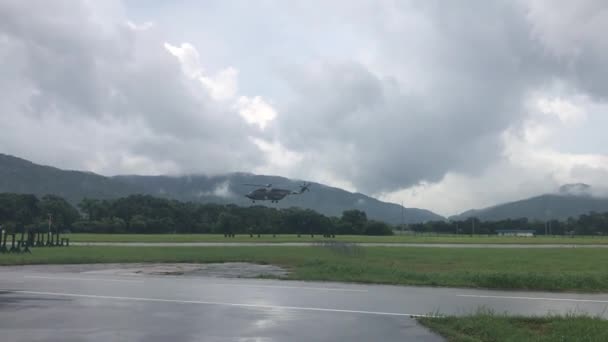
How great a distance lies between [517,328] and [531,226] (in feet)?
601

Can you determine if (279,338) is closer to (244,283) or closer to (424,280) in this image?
(244,283)

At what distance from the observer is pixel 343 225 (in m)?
107

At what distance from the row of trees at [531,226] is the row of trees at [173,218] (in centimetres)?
5006

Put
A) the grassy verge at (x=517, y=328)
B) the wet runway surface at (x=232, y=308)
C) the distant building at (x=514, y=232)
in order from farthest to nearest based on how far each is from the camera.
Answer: the distant building at (x=514, y=232) < the wet runway surface at (x=232, y=308) < the grassy verge at (x=517, y=328)

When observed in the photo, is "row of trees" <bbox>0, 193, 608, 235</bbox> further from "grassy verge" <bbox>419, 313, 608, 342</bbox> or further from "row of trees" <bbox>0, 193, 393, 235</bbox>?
"grassy verge" <bbox>419, 313, 608, 342</bbox>

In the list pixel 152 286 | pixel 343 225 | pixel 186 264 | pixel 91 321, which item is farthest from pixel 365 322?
pixel 343 225

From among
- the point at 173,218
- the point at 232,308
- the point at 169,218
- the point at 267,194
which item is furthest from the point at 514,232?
the point at 232,308

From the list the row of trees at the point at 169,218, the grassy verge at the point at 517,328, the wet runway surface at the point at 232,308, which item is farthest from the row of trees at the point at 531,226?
the grassy verge at the point at 517,328

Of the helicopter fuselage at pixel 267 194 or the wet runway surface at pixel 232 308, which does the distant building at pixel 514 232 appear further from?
the wet runway surface at pixel 232 308

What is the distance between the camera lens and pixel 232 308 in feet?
39.7

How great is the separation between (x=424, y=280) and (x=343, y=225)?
89464 mm

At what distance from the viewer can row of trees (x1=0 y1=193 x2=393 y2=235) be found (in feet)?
324

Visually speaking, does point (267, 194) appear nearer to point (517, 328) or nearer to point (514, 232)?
point (517, 328)

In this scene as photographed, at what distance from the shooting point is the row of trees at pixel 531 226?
151750 mm
